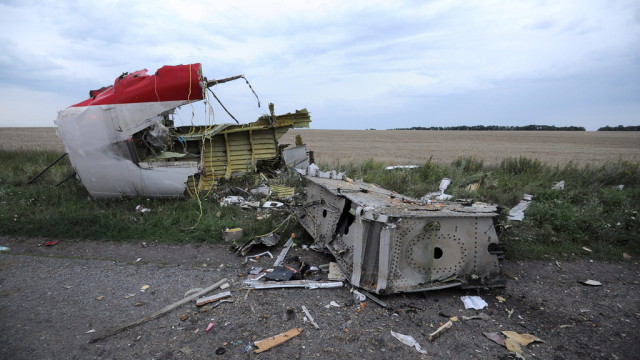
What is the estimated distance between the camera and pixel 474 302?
4020mm

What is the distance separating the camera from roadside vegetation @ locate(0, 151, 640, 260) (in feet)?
19.8

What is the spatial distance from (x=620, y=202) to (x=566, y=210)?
6.20 ft

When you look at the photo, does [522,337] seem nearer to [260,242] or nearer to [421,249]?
[421,249]

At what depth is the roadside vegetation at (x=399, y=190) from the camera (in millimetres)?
6039

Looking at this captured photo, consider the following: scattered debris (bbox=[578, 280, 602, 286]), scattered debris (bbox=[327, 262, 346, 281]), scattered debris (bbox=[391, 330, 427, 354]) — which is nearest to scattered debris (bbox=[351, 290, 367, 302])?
scattered debris (bbox=[327, 262, 346, 281])

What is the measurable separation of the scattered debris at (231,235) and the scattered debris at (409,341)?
11.3 ft

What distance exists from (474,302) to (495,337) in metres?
0.66

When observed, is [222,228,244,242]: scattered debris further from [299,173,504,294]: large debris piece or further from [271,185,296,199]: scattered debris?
[299,173,504,294]: large debris piece

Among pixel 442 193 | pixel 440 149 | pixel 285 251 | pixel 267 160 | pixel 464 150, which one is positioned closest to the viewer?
pixel 285 251

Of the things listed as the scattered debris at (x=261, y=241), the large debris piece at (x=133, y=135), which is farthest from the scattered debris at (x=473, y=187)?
the large debris piece at (x=133, y=135)

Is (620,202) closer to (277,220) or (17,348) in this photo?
(277,220)

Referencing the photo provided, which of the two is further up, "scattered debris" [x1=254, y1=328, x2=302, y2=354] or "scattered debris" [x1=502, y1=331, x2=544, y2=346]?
"scattered debris" [x1=254, y1=328, x2=302, y2=354]

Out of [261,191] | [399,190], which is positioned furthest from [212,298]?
[399,190]

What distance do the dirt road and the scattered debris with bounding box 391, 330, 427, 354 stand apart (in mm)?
45
